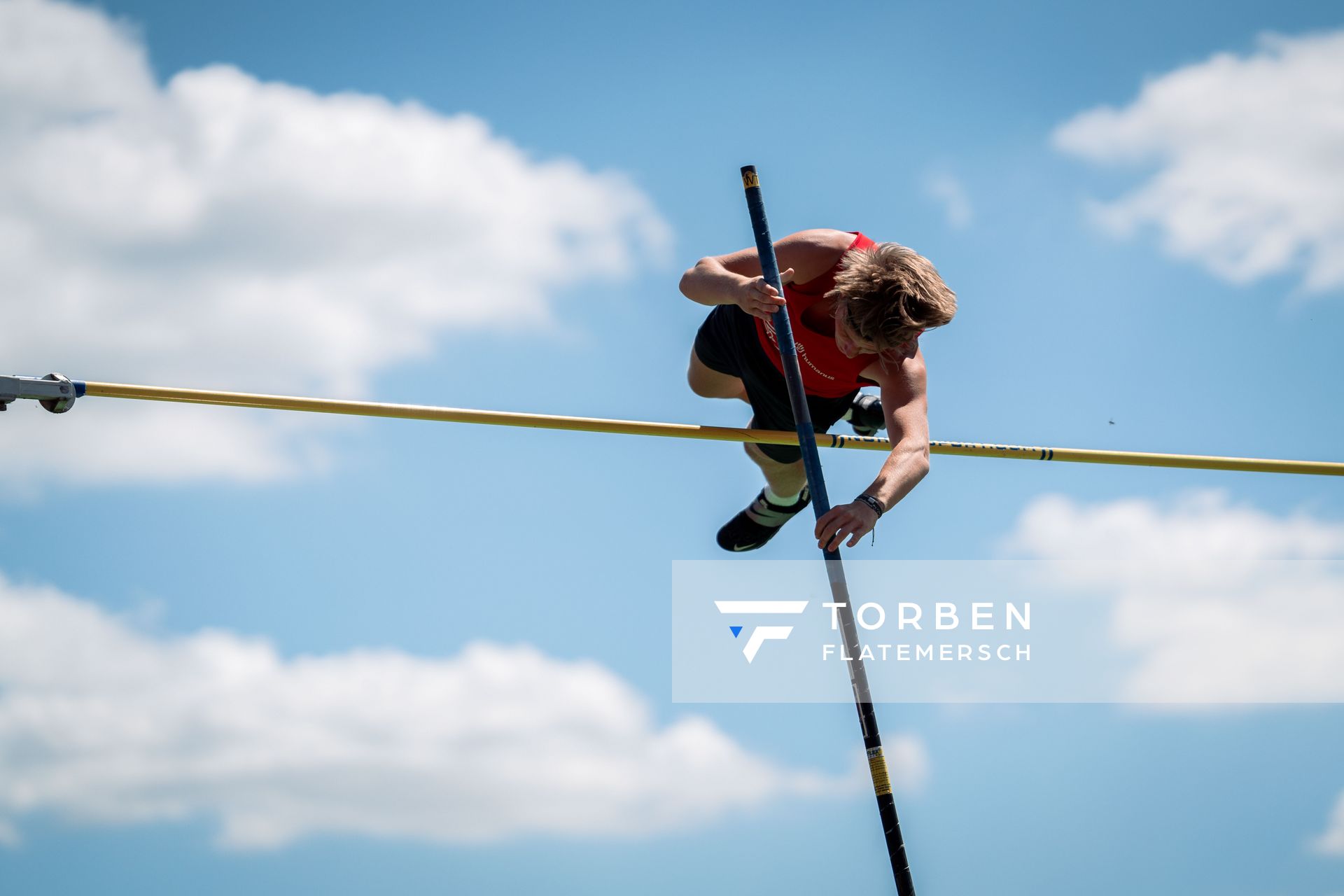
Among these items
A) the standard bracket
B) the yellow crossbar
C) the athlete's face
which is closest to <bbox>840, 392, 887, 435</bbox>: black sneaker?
the yellow crossbar

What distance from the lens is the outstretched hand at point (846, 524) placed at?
5.96 m

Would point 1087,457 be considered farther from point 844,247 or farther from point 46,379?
point 46,379

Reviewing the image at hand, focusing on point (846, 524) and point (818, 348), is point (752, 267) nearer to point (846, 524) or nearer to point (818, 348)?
point (818, 348)

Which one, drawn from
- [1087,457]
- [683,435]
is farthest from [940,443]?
[683,435]

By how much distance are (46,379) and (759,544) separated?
452cm

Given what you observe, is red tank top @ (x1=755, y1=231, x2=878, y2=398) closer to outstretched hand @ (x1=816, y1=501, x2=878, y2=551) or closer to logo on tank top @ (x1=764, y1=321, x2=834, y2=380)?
logo on tank top @ (x1=764, y1=321, x2=834, y2=380)

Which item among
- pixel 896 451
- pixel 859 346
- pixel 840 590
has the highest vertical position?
pixel 859 346

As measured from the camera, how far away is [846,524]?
19.6 feet

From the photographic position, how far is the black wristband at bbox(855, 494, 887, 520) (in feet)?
19.8

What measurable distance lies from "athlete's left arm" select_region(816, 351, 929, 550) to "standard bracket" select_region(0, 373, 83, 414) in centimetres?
368

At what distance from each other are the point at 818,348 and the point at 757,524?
7.08ft

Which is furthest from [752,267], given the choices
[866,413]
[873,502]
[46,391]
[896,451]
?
[46,391]

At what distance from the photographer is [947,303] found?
6.31 meters

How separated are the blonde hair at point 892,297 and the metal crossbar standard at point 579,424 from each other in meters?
0.97
